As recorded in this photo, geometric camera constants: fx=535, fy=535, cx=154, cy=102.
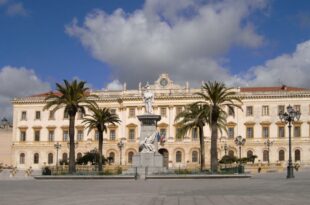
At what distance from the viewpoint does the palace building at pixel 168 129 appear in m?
85.1

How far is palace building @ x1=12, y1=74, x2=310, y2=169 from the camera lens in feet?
279

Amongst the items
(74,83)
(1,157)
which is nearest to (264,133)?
(74,83)

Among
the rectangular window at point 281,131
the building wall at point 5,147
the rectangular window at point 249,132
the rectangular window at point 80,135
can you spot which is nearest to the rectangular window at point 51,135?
the rectangular window at point 80,135

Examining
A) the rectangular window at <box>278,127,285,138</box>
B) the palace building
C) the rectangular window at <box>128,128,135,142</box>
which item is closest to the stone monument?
the palace building

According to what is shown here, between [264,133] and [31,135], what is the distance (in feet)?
132

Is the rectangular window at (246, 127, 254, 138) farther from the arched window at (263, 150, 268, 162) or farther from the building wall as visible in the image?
the building wall

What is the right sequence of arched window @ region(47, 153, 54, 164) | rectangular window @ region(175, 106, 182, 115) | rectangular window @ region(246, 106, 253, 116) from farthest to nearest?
arched window @ region(47, 153, 54, 164) → rectangular window @ region(175, 106, 182, 115) → rectangular window @ region(246, 106, 253, 116)

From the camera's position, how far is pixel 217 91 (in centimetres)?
4794

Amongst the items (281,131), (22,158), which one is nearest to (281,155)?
(281,131)

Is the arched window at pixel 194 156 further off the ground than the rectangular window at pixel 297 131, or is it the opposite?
the rectangular window at pixel 297 131

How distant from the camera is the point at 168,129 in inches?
3529

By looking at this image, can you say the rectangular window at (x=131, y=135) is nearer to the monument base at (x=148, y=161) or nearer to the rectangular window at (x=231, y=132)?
the rectangular window at (x=231, y=132)

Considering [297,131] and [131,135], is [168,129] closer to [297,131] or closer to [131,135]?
[131,135]

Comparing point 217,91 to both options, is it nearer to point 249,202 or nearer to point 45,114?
point 249,202
